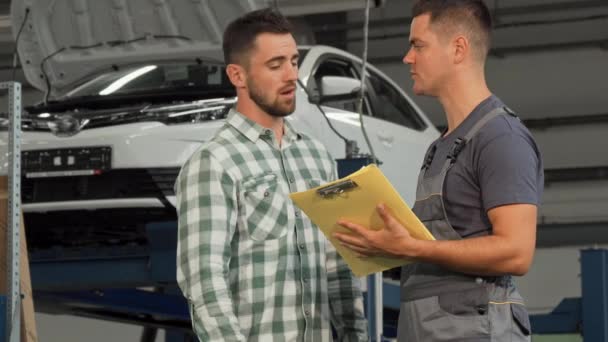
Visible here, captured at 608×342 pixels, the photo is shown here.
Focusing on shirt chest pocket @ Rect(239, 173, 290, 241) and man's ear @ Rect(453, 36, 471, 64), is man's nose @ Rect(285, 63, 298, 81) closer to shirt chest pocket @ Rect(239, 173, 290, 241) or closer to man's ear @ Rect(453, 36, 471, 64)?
shirt chest pocket @ Rect(239, 173, 290, 241)

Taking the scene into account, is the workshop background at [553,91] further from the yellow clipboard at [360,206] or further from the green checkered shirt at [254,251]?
the yellow clipboard at [360,206]

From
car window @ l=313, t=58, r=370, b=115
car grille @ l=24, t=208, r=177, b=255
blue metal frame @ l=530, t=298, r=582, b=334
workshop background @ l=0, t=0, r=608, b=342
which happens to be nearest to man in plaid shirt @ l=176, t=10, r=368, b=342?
car grille @ l=24, t=208, r=177, b=255

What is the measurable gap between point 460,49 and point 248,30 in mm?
741

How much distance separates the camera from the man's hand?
2418 millimetres

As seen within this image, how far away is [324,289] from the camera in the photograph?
301cm

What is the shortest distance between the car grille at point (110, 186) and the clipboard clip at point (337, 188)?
2.52m

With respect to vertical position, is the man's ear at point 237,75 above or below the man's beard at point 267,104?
above

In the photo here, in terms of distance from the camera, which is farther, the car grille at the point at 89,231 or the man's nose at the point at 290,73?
the car grille at the point at 89,231

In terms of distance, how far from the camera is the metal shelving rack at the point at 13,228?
4.18 m

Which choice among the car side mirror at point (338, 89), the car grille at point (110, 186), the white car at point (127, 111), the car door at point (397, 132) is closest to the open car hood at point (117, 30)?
the white car at point (127, 111)

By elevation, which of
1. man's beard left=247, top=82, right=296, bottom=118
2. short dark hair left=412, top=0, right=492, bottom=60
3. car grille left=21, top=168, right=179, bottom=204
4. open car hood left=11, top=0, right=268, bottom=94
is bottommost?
car grille left=21, top=168, right=179, bottom=204

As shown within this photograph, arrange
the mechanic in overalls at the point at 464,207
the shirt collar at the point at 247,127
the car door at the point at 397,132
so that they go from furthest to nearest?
the car door at the point at 397,132 < the shirt collar at the point at 247,127 < the mechanic in overalls at the point at 464,207

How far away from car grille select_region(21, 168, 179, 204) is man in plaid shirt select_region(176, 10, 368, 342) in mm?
2024

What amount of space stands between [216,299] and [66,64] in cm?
346
